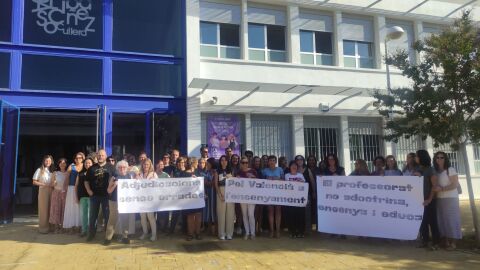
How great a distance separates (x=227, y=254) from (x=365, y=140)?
397 inches

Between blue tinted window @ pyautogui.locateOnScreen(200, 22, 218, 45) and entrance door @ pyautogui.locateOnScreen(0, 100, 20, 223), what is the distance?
20.6 ft

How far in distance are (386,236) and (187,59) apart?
829 centimetres

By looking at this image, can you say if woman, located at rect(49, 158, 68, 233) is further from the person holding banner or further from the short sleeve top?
the short sleeve top

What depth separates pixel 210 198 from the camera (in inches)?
341

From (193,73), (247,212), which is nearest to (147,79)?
(193,73)

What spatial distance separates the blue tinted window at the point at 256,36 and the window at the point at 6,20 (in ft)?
24.8

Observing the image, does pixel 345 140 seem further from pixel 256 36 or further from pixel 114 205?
pixel 114 205

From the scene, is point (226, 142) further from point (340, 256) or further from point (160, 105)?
point (340, 256)

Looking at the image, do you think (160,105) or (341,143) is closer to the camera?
(160,105)

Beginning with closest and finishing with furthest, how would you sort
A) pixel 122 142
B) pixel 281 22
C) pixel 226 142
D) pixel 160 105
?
1. pixel 160 105
2. pixel 226 142
3. pixel 281 22
4. pixel 122 142

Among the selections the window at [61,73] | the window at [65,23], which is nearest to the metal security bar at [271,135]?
the window at [61,73]

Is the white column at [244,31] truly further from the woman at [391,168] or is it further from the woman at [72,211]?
the woman at [72,211]

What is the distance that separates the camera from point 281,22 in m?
15.1

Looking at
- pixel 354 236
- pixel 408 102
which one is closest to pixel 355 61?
pixel 408 102
